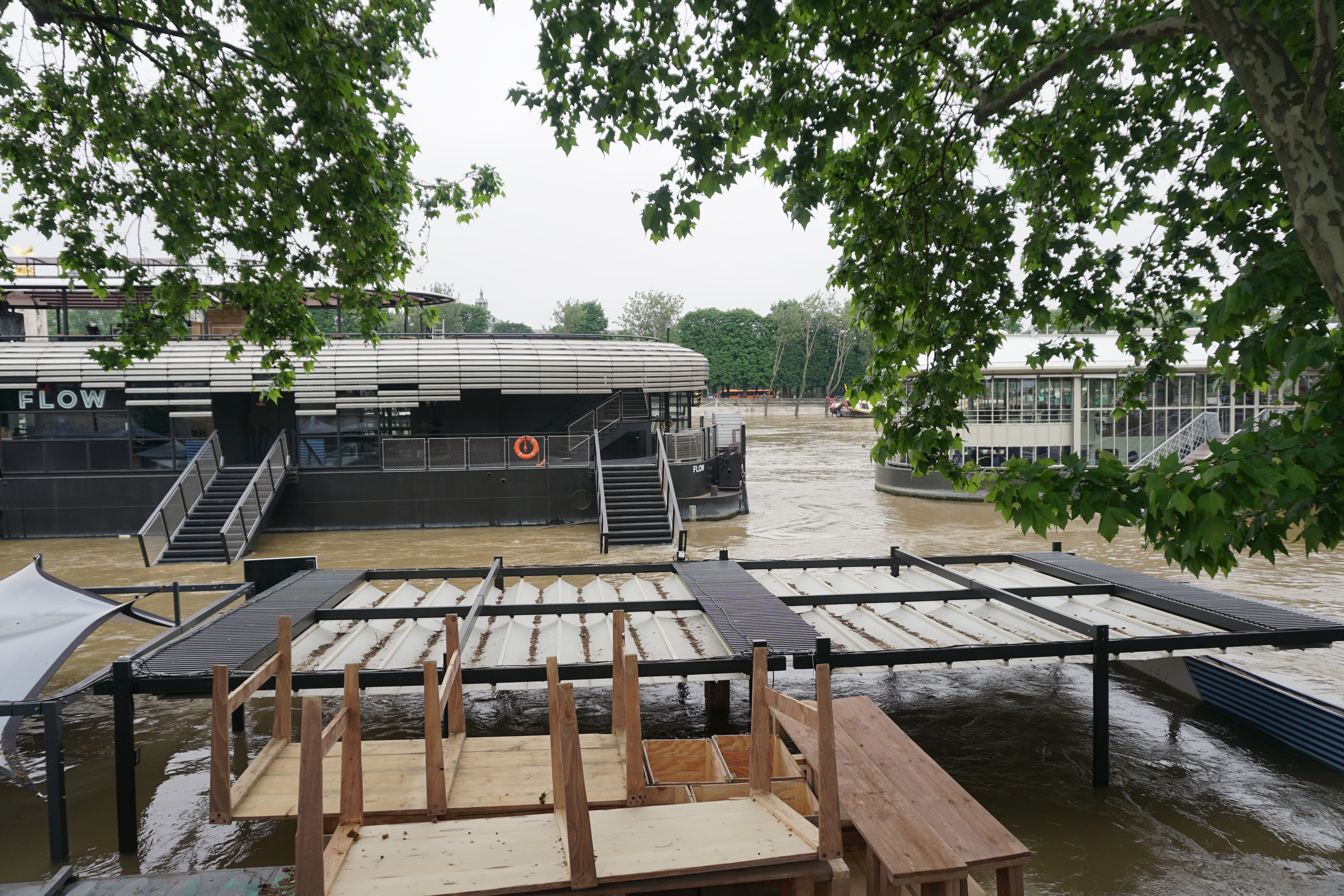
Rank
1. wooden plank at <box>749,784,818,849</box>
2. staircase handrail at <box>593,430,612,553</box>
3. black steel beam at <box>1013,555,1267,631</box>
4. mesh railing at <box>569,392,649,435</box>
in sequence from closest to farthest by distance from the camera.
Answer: wooden plank at <box>749,784,818,849</box>
black steel beam at <box>1013,555,1267,631</box>
staircase handrail at <box>593,430,612,553</box>
mesh railing at <box>569,392,649,435</box>

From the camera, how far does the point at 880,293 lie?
821cm

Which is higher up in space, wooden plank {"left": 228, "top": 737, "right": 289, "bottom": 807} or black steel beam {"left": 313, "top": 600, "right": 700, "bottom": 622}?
black steel beam {"left": 313, "top": 600, "right": 700, "bottom": 622}

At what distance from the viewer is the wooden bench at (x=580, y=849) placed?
3.82 metres

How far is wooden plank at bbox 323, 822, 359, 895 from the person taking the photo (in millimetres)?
3846

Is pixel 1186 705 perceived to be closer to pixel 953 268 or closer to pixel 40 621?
pixel 953 268

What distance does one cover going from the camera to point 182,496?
68.5ft

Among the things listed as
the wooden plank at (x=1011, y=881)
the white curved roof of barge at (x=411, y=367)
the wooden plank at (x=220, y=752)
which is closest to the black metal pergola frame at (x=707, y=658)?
the wooden plank at (x=220, y=752)

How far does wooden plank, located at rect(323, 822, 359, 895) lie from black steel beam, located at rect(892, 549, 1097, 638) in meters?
6.16

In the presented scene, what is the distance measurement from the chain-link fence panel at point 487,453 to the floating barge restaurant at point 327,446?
0.03 metres

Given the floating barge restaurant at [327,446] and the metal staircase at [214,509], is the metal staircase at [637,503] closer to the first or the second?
the floating barge restaurant at [327,446]

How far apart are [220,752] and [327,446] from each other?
20736 mm

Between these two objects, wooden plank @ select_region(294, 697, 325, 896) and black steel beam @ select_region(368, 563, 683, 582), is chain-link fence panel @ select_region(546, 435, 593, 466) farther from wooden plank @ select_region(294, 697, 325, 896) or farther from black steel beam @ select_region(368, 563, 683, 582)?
wooden plank @ select_region(294, 697, 325, 896)

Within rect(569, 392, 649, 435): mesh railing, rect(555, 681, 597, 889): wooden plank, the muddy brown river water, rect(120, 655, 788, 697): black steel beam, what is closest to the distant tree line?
rect(569, 392, 649, 435): mesh railing

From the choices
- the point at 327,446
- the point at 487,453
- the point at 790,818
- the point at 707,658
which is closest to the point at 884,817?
the point at 790,818
